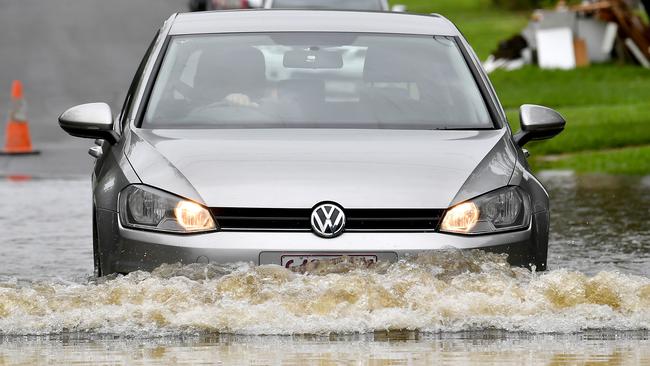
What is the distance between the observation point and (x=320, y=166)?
7.70 m

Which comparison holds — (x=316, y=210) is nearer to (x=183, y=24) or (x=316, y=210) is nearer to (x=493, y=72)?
(x=183, y=24)

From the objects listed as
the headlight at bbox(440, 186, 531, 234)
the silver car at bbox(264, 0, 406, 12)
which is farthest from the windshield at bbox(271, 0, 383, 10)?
the headlight at bbox(440, 186, 531, 234)

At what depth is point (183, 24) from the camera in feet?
30.4

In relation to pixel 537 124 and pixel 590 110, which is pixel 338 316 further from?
pixel 590 110

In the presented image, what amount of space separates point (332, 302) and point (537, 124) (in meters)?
1.66

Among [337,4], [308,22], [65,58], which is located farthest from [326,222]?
[65,58]

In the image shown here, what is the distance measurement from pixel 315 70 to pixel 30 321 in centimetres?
212

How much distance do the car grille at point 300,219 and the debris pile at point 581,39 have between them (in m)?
25.6

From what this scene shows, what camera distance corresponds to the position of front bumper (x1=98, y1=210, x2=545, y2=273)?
7465mm

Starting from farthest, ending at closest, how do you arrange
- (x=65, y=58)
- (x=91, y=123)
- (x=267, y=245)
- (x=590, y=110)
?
1. (x=65, y=58)
2. (x=590, y=110)
3. (x=91, y=123)
4. (x=267, y=245)

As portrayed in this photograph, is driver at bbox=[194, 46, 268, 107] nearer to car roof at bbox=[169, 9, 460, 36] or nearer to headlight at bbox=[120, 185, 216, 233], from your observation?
car roof at bbox=[169, 9, 460, 36]

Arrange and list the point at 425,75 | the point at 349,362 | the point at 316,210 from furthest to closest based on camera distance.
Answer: the point at 425,75 → the point at 316,210 → the point at 349,362

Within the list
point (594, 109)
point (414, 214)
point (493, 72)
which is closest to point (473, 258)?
point (414, 214)

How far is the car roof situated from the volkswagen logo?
71.3 inches
